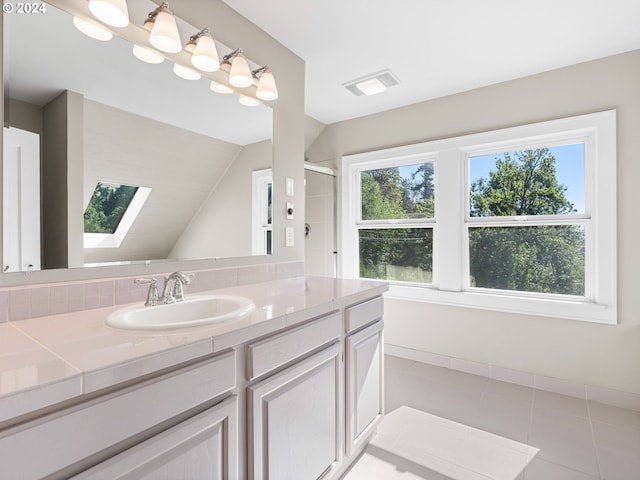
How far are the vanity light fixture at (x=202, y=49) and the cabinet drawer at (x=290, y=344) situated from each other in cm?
134

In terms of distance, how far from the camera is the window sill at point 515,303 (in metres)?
2.29

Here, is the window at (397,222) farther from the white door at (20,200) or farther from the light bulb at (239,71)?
the white door at (20,200)

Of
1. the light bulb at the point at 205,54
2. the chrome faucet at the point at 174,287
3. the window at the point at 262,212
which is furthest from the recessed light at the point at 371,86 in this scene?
the chrome faucet at the point at 174,287

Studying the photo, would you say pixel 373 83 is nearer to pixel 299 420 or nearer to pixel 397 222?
pixel 397 222

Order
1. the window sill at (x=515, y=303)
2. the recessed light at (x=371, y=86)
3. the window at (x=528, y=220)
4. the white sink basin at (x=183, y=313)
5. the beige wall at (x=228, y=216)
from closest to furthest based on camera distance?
1. the white sink basin at (x=183, y=313)
2. the beige wall at (x=228, y=216)
3. the window sill at (x=515, y=303)
4. the window at (x=528, y=220)
5. the recessed light at (x=371, y=86)

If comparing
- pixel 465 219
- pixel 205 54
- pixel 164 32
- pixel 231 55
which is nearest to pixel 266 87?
pixel 231 55

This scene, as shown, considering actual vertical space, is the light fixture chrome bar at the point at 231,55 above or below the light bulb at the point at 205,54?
above

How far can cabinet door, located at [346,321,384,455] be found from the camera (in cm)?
157

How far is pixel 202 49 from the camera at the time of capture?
155 centimetres

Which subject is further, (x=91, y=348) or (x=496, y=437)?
(x=496, y=437)

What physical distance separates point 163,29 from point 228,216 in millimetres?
896

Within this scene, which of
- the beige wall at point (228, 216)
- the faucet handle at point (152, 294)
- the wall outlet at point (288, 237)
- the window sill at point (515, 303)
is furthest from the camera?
the window sill at point (515, 303)

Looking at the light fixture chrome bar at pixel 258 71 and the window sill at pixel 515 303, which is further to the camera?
the window sill at pixel 515 303

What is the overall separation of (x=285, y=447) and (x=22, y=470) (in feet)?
2.60
